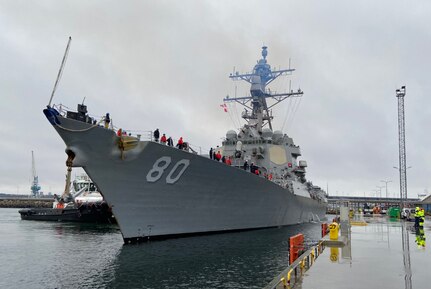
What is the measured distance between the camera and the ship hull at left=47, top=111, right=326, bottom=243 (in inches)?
502

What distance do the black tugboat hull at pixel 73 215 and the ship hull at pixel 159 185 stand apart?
16.5 meters

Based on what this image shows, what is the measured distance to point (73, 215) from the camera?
33.2 metres

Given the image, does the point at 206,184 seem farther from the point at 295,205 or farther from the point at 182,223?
the point at 295,205

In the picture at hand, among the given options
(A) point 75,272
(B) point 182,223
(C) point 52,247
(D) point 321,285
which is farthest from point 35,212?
(D) point 321,285

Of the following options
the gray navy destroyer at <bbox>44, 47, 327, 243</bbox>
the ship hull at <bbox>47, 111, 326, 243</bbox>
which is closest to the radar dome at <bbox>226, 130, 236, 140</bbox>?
the gray navy destroyer at <bbox>44, 47, 327, 243</bbox>

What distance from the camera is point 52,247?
15.8m

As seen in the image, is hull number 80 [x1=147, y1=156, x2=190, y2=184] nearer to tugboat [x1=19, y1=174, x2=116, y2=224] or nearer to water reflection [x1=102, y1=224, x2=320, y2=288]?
water reflection [x1=102, y1=224, x2=320, y2=288]

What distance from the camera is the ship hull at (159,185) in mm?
12758

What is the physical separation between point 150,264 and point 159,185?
3751mm

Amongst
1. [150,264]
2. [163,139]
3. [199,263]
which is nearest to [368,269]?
[199,263]

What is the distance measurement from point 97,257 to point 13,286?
13.0ft

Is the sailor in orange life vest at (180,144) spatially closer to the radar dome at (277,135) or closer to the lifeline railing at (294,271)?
the lifeline railing at (294,271)

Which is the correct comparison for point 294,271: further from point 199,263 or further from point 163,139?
point 163,139

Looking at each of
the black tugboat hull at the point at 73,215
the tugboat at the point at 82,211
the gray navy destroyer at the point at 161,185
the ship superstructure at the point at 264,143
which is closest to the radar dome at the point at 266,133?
the ship superstructure at the point at 264,143
